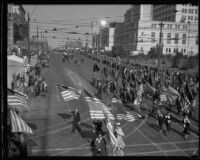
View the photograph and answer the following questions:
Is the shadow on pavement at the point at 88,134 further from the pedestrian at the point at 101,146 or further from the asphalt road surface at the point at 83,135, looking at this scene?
the pedestrian at the point at 101,146

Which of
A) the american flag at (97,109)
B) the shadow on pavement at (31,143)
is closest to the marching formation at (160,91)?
the american flag at (97,109)

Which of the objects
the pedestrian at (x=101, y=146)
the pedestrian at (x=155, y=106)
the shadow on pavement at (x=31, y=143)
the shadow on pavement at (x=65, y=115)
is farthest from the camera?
the pedestrian at (x=155, y=106)

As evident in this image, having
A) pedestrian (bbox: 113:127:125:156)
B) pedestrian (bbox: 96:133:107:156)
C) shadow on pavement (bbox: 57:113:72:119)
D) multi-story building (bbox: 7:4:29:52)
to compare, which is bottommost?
shadow on pavement (bbox: 57:113:72:119)

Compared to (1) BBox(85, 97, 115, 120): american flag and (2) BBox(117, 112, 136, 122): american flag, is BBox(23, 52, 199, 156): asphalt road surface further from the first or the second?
(1) BBox(85, 97, 115, 120): american flag

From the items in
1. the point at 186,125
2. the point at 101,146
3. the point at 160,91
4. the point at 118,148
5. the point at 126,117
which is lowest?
the point at 126,117

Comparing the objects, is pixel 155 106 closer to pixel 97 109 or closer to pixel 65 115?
pixel 65 115

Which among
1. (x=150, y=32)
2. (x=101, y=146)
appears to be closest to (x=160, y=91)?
(x=101, y=146)

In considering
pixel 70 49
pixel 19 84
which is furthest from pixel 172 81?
pixel 70 49

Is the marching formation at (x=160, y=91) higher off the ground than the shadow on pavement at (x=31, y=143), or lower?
higher

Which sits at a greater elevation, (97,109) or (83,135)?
(97,109)

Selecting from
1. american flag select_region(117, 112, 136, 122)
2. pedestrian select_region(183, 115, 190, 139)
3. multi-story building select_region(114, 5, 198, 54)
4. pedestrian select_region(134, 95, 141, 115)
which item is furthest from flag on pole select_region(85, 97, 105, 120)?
multi-story building select_region(114, 5, 198, 54)

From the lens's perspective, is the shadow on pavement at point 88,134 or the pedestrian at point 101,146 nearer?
the pedestrian at point 101,146

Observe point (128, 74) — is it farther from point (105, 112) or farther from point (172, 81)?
point (105, 112)
